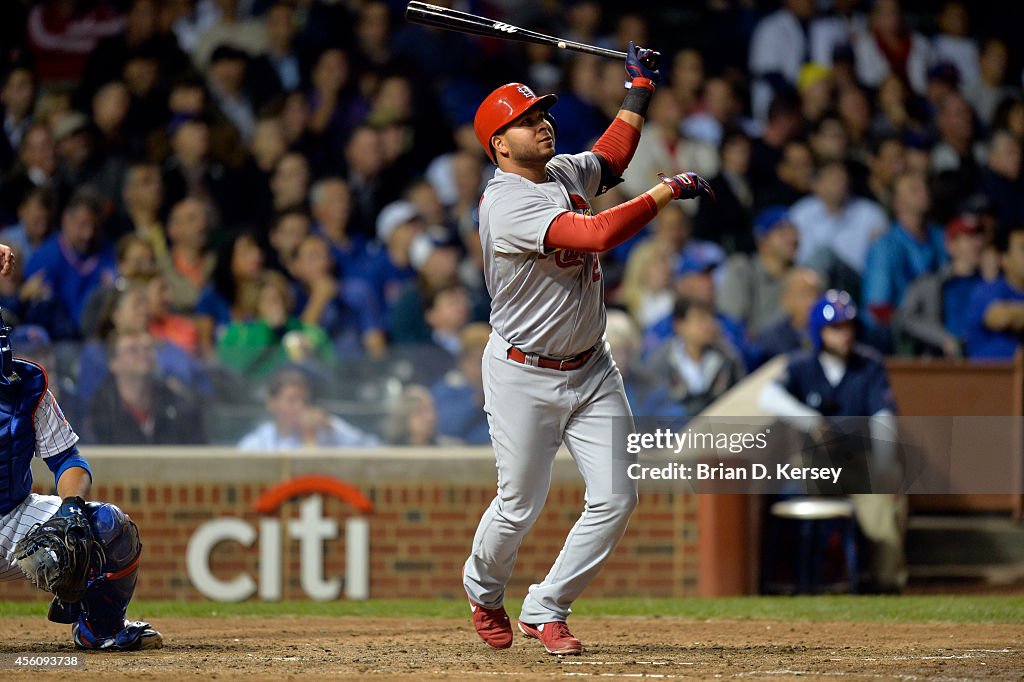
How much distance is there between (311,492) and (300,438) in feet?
1.07

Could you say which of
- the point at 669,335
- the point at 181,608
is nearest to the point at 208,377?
the point at 181,608

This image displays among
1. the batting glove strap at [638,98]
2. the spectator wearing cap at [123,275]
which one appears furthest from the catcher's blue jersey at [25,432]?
the spectator wearing cap at [123,275]

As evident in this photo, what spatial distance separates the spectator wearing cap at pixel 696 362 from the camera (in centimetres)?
880

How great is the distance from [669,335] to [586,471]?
437cm

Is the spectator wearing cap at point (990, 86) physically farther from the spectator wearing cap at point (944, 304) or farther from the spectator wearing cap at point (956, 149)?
the spectator wearing cap at point (944, 304)

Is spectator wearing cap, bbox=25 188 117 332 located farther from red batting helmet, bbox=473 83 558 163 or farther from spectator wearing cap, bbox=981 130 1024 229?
spectator wearing cap, bbox=981 130 1024 229

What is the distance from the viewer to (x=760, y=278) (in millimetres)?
10633

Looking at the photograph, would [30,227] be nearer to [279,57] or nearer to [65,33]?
[65,33]

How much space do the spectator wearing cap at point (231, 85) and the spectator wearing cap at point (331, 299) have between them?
155 centimetres

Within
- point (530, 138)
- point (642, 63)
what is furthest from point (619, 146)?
point (530, 138)

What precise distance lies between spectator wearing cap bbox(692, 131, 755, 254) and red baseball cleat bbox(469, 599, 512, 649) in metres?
6.02

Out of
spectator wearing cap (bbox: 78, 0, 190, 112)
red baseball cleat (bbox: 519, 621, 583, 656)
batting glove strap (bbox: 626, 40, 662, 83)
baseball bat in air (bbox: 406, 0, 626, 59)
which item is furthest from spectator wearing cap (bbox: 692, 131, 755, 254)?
red baseball cleat (bbox: 519, 621, 583, 656)

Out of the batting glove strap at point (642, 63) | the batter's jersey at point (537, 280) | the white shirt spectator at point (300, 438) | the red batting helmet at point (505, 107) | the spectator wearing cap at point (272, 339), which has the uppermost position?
the batting glove strap at point (642, 63)

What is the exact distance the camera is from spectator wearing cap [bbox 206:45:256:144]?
37.2 ft
